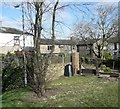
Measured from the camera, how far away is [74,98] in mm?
8281

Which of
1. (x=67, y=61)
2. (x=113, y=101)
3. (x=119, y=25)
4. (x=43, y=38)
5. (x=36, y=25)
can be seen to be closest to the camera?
(x=113, y=101)

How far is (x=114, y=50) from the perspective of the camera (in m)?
49.8

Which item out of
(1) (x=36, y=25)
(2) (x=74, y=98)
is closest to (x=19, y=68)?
(1) (x=36, y=25)

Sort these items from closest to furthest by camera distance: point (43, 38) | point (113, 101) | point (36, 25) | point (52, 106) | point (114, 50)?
point (52, 106), point (113, 101), point (36, 25), point (43, 38), point (114, 50)

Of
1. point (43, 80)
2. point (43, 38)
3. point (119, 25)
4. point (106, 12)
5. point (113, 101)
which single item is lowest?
point (113, 101)

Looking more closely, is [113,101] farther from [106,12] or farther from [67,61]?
[106,12]

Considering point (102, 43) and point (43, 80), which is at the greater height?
point (102, 43)

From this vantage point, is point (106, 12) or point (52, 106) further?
point (106, 12)

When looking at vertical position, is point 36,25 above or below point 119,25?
below

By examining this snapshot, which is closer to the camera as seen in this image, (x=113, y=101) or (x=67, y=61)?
(x=113, y=101)

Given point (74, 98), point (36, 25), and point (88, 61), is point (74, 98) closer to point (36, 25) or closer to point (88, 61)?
point (36, 25)

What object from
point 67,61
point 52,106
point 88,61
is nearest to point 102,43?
point 88,61

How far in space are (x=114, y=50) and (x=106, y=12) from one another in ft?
67.9

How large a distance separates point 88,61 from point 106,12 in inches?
287
